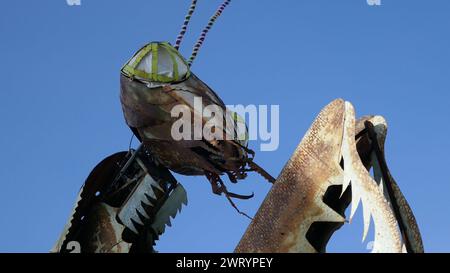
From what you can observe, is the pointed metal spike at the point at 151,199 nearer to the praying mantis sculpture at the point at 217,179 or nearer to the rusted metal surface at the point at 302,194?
the praying mantis sculpture at the point at 217,179

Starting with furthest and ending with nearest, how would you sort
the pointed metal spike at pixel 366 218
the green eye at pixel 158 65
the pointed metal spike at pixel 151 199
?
the pointed metal spike at pixel 151 199
the green eye at pixel 158 65
the pointed metal spike at pixel 366 218

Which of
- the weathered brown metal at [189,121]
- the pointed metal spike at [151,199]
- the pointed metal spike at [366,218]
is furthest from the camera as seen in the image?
the pointed metal spike at [151,199]

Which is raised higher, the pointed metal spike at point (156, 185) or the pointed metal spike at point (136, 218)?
the pointed metal spike at point (156, 185)

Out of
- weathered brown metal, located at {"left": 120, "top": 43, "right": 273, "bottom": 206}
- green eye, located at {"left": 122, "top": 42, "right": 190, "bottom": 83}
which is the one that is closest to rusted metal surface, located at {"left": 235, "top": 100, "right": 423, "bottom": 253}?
weathered brown metal, located at {"left": 120, "top": 43, "right": 273, "bottom": 206}

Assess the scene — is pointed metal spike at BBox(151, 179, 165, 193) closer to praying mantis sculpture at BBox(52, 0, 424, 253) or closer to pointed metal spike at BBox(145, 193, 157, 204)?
praying mantis sculpture at BBox(52, 0, 424, 253)

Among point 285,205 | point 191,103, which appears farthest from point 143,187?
point 285,205

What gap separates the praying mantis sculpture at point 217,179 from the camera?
9898 millimetres

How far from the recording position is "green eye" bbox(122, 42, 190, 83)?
38.6 feet

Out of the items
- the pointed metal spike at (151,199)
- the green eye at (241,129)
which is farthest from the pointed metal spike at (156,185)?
the green eye at (241,129)

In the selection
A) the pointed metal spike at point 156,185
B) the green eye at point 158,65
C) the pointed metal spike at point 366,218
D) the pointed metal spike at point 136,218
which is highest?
the green eye at point 158,65

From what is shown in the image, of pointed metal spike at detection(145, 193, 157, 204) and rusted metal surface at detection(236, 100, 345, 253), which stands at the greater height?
rusted metal surface at detection(236, 100, 345, 253)

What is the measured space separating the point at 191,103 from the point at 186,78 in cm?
42

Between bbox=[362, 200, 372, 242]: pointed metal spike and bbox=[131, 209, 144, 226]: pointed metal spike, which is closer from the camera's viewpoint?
bbox=[362, 200, 372, 242]: pointed metal spike

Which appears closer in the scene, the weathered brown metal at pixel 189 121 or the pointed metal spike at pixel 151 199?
the weathered brown metal at pixel 189 121
